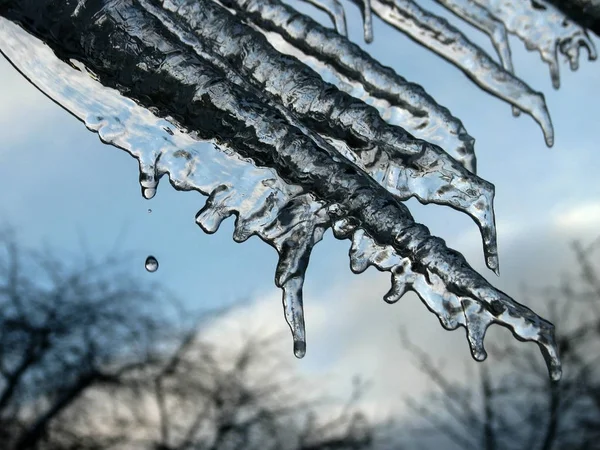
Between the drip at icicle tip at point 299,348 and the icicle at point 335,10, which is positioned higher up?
the icicle at point 335,10

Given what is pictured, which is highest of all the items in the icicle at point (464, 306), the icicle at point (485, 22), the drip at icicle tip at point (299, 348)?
the icicle at point (485, 22)

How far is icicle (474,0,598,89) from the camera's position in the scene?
2.38 ft

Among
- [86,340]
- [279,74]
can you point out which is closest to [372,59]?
[279,74]

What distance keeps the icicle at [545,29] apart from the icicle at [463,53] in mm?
102

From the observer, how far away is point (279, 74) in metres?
0.41

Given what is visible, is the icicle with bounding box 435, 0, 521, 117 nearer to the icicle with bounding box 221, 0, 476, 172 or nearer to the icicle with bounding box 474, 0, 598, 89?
the icicle with bounding box 474, 0, 598, 89

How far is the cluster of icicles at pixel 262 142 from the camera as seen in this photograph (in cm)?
35

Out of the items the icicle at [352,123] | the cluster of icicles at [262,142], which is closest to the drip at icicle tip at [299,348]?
the cluster of icicles at [262,142]

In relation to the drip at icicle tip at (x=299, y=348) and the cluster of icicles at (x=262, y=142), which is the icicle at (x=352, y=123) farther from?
the drip at icicle tip at (x=299, y=348)

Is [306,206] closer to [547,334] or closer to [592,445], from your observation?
[547,334]

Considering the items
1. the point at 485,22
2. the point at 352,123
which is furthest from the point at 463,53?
the point at 352,123

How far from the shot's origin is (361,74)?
1.75ft

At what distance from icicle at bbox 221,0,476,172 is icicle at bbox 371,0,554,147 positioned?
142 mm

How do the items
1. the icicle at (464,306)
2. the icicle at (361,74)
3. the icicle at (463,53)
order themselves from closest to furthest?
the icicle at (464,306)
the icicle at (361,74)
the icicle at (463,53)
